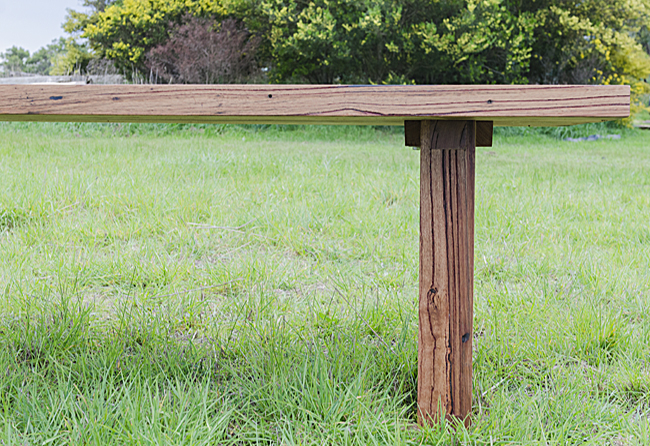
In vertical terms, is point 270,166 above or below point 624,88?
below

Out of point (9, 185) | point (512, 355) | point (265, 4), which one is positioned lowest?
point (512, 355)

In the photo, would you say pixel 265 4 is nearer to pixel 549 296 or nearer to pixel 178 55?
pixel 178 55

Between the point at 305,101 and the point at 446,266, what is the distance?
0.40 m

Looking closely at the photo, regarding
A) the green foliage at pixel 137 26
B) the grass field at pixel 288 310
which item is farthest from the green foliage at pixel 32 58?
the grass field at pixel 288 310

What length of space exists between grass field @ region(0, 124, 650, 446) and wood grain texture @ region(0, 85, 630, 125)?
585 mm

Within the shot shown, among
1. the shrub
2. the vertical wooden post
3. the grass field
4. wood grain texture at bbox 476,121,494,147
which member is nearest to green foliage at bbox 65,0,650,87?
the shrub

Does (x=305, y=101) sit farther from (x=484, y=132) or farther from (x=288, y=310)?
(x=288, y=310)

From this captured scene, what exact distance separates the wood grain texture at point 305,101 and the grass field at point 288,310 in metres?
0.59

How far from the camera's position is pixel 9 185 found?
2941mm

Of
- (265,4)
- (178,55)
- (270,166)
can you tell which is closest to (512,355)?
(270,166)

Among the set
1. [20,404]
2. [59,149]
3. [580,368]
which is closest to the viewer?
[20,404]

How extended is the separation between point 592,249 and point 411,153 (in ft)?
11.9

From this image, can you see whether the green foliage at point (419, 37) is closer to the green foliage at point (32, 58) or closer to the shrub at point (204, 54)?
the shrub at point (204, 54)

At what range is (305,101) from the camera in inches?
31.0
